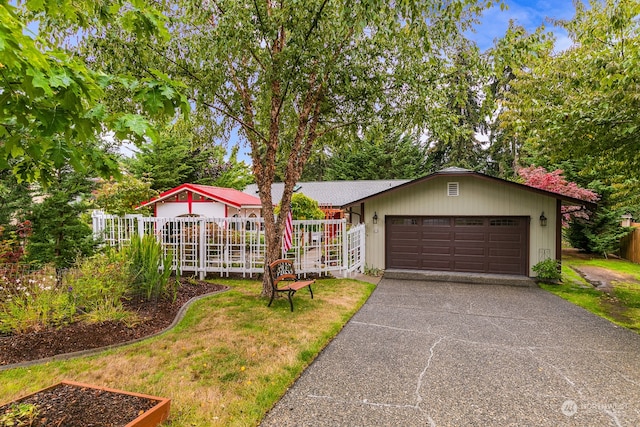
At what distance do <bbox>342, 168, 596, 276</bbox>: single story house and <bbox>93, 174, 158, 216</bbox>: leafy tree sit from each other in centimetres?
951

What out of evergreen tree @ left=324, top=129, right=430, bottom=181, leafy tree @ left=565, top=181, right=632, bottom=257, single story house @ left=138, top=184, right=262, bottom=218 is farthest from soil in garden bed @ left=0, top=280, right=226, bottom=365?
evergreen tree @ left=324, top=129, right=430, bottom=181

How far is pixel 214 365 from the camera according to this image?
13.0ft

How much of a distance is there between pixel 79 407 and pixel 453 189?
33.5 feet

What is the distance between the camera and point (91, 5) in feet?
10.8

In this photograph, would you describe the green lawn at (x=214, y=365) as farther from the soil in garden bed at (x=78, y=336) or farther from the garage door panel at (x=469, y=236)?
the garage door panel at (x=469, y=236)

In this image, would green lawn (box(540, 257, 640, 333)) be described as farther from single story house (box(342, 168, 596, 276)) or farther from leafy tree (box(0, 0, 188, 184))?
leafy tree (box(0, 0, 188, 184))

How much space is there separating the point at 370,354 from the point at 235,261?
5.71m

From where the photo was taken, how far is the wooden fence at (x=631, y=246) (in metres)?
14.5

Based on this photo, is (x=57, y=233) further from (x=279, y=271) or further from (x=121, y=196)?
(x=121, y=196)

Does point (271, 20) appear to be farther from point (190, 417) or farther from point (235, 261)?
point (235, 261)

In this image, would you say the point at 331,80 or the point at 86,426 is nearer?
the point at 86,426

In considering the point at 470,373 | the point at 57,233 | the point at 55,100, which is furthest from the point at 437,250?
the point at 55,100

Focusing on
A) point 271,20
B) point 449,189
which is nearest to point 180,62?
point 271,20

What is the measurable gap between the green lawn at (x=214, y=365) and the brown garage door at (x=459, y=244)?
209 inches
